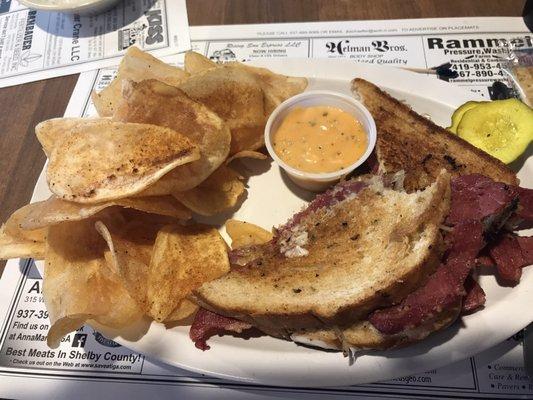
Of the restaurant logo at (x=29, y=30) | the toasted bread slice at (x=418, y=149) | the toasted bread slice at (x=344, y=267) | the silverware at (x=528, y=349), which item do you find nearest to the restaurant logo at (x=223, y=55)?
the toasted bread slice at (x=418, y=149)

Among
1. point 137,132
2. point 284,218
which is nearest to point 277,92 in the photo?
point 284,218

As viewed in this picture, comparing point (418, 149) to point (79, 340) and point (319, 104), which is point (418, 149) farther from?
point (79, 340)

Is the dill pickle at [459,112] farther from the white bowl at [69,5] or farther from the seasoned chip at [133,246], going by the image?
the white bowl at [69,5]

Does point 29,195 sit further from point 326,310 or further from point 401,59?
point 401,59

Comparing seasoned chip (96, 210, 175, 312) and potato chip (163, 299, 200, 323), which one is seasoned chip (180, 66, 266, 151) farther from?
potato chip (163, 299, 200, 323)

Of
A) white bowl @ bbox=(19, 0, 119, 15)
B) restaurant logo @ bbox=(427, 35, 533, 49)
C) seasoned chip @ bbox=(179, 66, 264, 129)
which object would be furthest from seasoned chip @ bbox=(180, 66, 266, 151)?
white bowl @ bbox=(19, 0, 119, 15)
